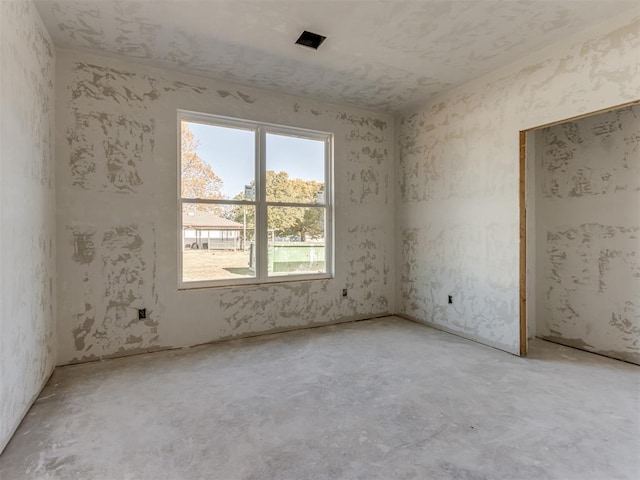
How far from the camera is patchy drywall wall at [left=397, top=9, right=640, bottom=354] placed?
2.69 m

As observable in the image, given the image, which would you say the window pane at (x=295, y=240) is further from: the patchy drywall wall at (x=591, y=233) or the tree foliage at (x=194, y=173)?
the patchy drywall wall at (x=591, y=233)

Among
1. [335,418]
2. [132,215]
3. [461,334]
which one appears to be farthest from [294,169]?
[335,418]

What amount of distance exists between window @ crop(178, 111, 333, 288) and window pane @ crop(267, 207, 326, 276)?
0.04 ft

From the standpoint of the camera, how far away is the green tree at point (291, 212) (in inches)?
160

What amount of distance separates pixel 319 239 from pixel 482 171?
6.90ft

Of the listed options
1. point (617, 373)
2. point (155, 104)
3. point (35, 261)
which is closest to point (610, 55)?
point (617, 373)

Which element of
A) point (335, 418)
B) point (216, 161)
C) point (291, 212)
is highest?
point (216, 161)

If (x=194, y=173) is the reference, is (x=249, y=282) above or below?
below

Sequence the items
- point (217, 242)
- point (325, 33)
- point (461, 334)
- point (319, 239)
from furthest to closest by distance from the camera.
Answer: point (319, 239) < point (461, 334) < point (217, 242) < point (325, 33)

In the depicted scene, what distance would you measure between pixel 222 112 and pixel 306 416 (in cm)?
316

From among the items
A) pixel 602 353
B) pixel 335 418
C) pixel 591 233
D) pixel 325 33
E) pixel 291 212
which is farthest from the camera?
pixel 291 212

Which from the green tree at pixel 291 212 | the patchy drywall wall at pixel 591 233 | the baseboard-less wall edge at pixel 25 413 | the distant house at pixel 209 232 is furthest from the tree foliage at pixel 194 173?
the patchy drywall wall at pixel 591 233

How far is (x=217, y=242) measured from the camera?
3748 mm

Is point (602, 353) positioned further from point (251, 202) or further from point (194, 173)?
point (194, 173)
